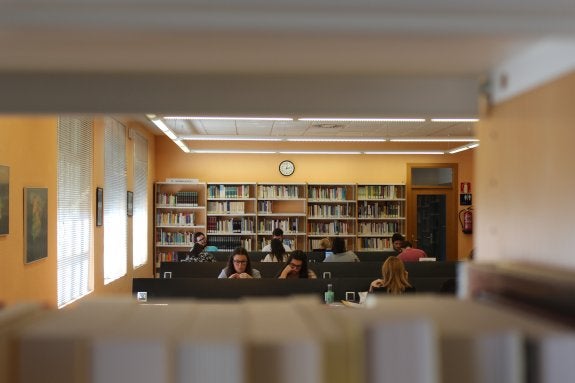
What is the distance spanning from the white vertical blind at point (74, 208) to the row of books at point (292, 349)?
265 inches

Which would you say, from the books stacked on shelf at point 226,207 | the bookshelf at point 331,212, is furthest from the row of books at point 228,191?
the bookshelf at point 331,212

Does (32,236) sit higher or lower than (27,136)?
lower

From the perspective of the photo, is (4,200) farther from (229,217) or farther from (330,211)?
(330,211)

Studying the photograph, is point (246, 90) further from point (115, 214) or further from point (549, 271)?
point (115, 214)

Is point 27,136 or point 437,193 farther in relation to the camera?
point 437,193

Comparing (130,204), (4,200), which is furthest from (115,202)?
(4,200)

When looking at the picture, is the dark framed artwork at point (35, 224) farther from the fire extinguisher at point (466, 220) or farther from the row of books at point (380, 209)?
the fire extinguisher at point (466, 220)

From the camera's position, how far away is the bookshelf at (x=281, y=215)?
44.2 ft

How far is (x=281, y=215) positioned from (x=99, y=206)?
18.6ft

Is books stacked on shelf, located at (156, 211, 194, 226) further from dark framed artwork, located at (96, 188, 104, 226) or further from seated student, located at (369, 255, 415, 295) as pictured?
seated student, located at (369, 255, 415, 295)

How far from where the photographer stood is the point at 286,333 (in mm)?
524

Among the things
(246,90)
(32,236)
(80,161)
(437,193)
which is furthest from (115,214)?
(246,90)

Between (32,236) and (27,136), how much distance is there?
39.2 inches

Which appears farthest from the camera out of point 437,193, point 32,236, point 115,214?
point 437,193
